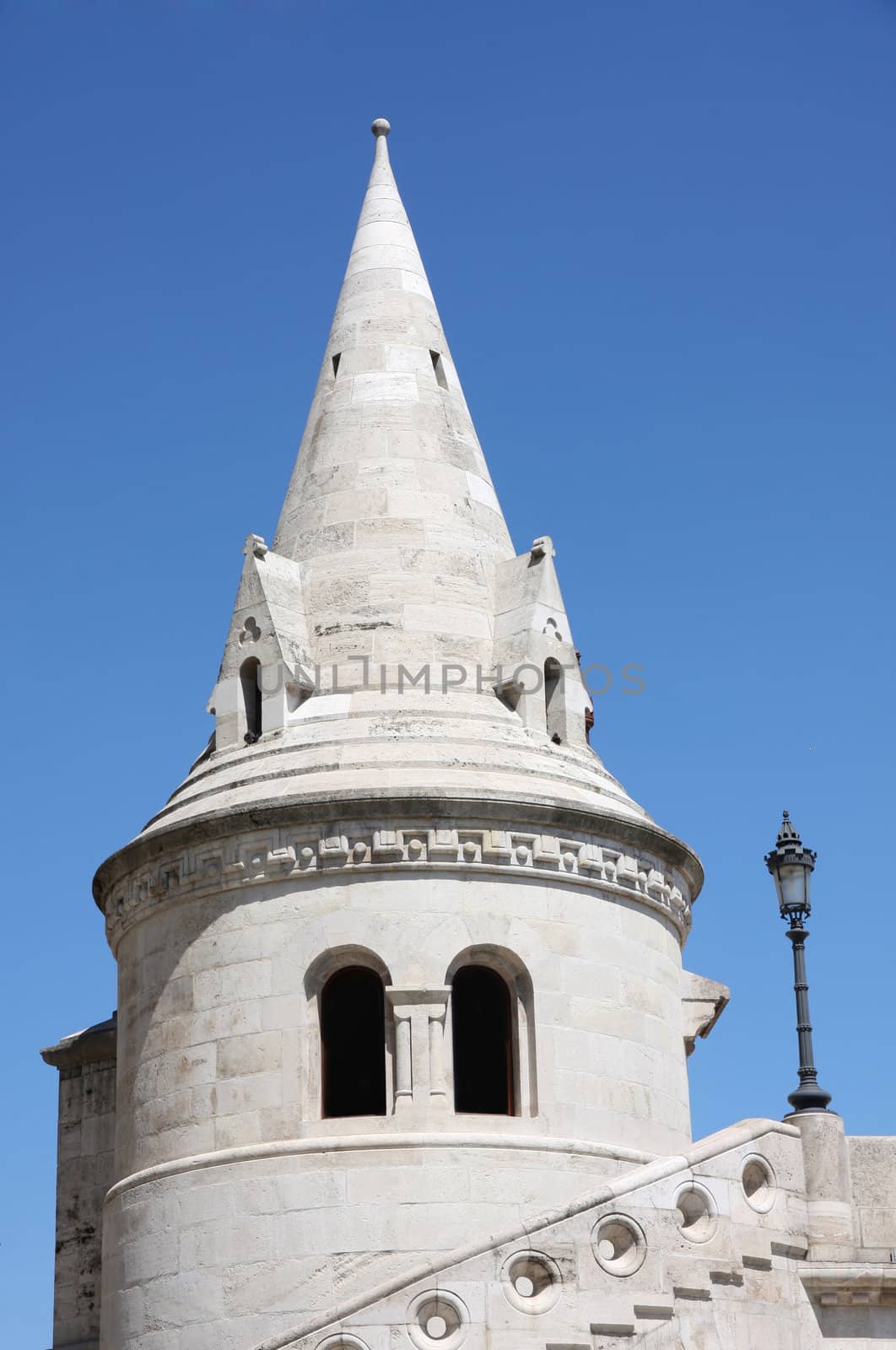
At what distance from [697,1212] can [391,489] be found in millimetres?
9095

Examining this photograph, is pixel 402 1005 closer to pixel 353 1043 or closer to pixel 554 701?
pixel 353 1043

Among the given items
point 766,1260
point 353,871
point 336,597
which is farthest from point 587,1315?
point 336,597

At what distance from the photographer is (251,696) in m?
23.4

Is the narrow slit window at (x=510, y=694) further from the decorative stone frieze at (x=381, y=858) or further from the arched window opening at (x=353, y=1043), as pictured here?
the arched window opening at (x=353, y=1043)

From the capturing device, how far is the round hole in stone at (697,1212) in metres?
17.9

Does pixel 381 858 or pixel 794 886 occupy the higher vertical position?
pixel 381 858

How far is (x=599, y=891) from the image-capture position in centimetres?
2181

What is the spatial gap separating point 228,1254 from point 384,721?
526 centimetres

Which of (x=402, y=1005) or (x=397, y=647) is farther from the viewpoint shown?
(x=397, y=647)

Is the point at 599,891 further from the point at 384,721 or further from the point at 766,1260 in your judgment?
the point at 766,1260

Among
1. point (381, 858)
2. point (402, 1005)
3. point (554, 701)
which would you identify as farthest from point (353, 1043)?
point (554, 701)

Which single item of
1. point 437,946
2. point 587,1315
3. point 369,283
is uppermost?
point 369,283

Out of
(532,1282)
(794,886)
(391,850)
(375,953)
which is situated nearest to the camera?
(532,1282)

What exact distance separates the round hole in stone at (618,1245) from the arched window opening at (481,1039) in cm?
357
